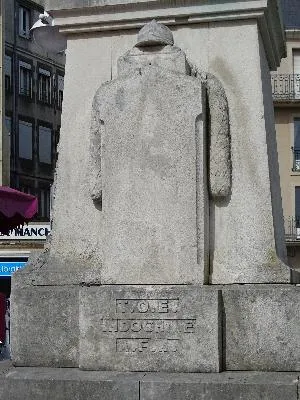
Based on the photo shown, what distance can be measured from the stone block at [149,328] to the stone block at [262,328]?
119 millimetres

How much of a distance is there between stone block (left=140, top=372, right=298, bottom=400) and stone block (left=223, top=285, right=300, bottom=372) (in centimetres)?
13

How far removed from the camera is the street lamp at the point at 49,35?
6.36 meters

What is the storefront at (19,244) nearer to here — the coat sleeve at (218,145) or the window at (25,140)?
the window at (25,140)

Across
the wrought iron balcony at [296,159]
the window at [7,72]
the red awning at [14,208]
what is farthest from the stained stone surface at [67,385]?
the window at [7,72]

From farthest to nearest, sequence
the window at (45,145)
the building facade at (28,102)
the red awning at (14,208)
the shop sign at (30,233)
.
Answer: the window at (45,145) → the building facade at (28,102) → the shop sign at (30,233) → the red awning at (14,208)

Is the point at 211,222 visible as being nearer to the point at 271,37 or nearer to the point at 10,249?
the point at 271,37

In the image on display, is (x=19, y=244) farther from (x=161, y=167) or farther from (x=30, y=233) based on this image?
(x=161, y=167)

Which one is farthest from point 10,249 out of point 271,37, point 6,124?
point 271,37

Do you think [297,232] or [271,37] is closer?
[271,37]

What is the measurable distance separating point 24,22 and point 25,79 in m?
2.61

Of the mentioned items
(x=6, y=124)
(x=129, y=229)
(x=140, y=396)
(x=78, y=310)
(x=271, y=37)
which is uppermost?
(x=6, y=124)

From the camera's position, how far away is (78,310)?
5.54m

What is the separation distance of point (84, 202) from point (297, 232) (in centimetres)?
3330

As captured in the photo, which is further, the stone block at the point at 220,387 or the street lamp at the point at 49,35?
the street lamp at the point at 49,35
